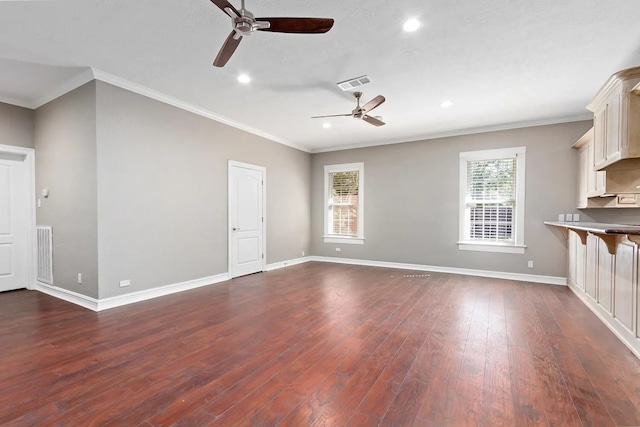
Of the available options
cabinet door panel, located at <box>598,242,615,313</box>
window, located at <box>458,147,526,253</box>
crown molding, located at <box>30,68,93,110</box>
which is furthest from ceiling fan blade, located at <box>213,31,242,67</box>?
window, located at <box>458,147,526,253</box>

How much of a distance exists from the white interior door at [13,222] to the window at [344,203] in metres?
5.60

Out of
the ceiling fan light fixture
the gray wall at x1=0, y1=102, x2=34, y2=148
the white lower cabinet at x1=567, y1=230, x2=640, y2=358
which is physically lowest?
the white lower cabinet at x1=567, y1=230, x2=640, y2=358

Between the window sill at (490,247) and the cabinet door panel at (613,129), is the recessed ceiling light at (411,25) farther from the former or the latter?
the window sill at (490,247)

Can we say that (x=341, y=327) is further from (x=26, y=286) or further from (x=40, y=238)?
(x=26, y=286)

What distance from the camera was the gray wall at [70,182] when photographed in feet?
12.2

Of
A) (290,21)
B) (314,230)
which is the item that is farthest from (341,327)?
(314,230)

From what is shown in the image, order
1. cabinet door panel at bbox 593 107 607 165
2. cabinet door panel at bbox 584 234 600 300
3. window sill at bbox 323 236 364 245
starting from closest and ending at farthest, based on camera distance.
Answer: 1. cabinet door panel at bbox 593 107 607 165
2. cabinet door panel at bbox 584 234 600 300
3. window sill at bbox 323 236 364 245

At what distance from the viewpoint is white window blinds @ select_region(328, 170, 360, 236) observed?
7.23 m

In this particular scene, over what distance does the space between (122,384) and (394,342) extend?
7.30ft

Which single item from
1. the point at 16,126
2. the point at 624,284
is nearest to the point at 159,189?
the point at 16,126

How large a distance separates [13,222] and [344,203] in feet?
19.8

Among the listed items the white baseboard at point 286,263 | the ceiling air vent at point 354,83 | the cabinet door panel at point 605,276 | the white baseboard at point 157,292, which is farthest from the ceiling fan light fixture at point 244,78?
the cabinet door panel at point 605,276

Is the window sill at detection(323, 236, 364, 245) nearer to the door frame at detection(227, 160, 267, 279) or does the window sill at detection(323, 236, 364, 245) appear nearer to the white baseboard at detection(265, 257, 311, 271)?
the white baseboard at detection(265, 257, 311, 271)

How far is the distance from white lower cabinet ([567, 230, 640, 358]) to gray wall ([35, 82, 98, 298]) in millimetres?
5655
